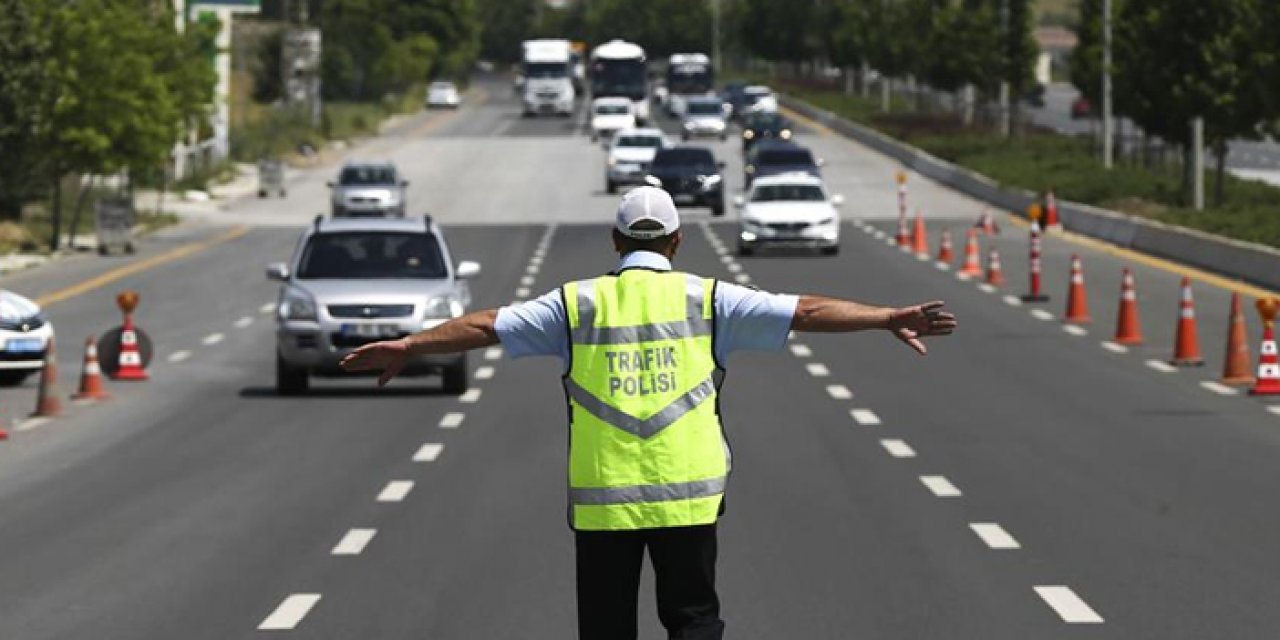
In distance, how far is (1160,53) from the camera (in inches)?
2327

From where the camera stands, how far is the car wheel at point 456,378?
2550 centimetres

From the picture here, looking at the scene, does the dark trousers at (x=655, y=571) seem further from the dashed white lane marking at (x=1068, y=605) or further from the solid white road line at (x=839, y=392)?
the solid white road line at (x=839, y=392)

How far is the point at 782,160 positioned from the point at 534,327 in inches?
2322

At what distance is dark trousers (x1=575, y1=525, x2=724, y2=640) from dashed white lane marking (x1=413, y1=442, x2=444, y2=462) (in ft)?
41.2

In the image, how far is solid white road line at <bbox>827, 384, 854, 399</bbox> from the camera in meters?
25.5

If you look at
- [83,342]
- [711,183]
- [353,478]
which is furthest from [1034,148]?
[353,478]

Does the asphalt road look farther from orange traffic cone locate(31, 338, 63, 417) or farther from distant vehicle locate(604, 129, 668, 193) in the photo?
distant vehicle locate(604, 129, 668, 193)

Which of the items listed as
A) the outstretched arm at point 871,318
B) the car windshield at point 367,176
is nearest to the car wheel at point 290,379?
the outstretched arm at point 871,318

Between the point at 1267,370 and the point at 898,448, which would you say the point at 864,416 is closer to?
the point at 898,448

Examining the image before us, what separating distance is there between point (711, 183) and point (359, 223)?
3860 centimetres

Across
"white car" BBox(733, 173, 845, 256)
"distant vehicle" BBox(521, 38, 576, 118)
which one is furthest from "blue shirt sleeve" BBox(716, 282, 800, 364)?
"distant vehicle" BBox(521, 38, 576, 118)

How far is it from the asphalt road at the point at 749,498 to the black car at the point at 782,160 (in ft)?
97.5

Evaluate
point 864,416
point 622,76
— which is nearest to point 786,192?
point 864,416

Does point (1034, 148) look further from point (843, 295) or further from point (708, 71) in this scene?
point (708, 71)
